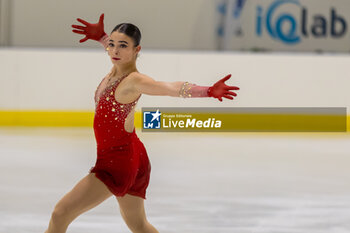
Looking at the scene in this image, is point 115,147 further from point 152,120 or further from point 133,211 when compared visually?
point 152,120

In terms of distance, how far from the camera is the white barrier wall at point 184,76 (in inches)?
346

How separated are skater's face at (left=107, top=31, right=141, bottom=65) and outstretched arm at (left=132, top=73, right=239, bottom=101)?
108 millimetres

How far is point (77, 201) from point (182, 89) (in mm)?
558

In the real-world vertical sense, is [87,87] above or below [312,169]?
above

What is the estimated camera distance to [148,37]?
445 inches

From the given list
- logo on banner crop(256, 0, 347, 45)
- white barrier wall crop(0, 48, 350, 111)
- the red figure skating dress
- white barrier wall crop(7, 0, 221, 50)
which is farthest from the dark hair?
logo on banner crop(256, 0, 347, 45)

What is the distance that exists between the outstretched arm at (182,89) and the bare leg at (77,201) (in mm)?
386

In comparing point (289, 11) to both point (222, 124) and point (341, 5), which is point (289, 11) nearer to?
point (341, 5)

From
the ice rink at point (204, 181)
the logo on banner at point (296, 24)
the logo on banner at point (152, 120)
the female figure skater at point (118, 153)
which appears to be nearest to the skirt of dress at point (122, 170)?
the female figure skater at point (118, 153)

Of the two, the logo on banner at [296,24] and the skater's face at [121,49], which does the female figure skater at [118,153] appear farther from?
the logo on banner at [296,24]

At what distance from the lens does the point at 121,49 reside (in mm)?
2609

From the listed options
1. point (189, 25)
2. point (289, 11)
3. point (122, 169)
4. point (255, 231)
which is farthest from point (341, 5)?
point (122, 169)

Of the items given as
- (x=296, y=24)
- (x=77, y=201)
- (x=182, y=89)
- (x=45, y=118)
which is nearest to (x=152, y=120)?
(x=45, y=118)

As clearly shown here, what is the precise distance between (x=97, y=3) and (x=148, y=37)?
0.99 metres
